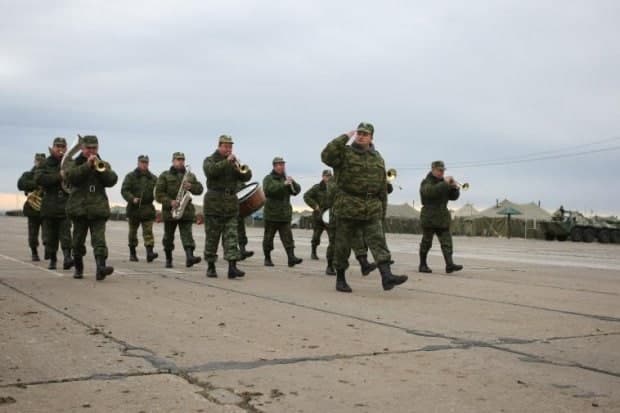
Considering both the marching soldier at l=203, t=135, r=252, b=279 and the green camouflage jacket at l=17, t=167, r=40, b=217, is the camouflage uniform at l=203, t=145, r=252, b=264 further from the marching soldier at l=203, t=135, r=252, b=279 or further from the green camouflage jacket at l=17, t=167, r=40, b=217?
the green camouflage jacket at l=17, t=167, r=40, b=217

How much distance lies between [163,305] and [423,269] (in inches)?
246

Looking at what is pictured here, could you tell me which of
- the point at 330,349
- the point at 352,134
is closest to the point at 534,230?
the point at 352,134

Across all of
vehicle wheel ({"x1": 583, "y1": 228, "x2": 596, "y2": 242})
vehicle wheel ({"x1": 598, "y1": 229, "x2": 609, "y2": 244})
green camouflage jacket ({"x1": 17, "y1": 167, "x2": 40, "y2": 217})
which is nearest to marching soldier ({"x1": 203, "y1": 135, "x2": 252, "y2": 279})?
green camouflage jacket ({"x1": 17, "y1": 167, "x2": 40, "y2": 217})

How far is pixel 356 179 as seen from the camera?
9.16 m

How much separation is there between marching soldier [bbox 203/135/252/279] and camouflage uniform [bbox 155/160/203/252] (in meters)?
1.97

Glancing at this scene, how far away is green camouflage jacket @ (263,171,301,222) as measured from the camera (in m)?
14.0

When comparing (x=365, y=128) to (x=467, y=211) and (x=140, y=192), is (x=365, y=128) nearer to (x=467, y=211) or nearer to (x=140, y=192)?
(x=140, y=192)

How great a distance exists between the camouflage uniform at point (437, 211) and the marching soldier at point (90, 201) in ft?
17.0

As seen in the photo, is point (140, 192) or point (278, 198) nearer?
point (278, 198)

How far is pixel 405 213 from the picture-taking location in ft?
278

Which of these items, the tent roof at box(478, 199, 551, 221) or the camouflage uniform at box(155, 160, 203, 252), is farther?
the tent roof at box(478, 199, 551, 221)

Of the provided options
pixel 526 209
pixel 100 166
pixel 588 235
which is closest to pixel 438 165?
pixel 100 166

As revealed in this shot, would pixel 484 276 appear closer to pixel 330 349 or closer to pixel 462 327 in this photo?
pixel 462 327

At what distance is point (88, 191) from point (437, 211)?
5654mm
